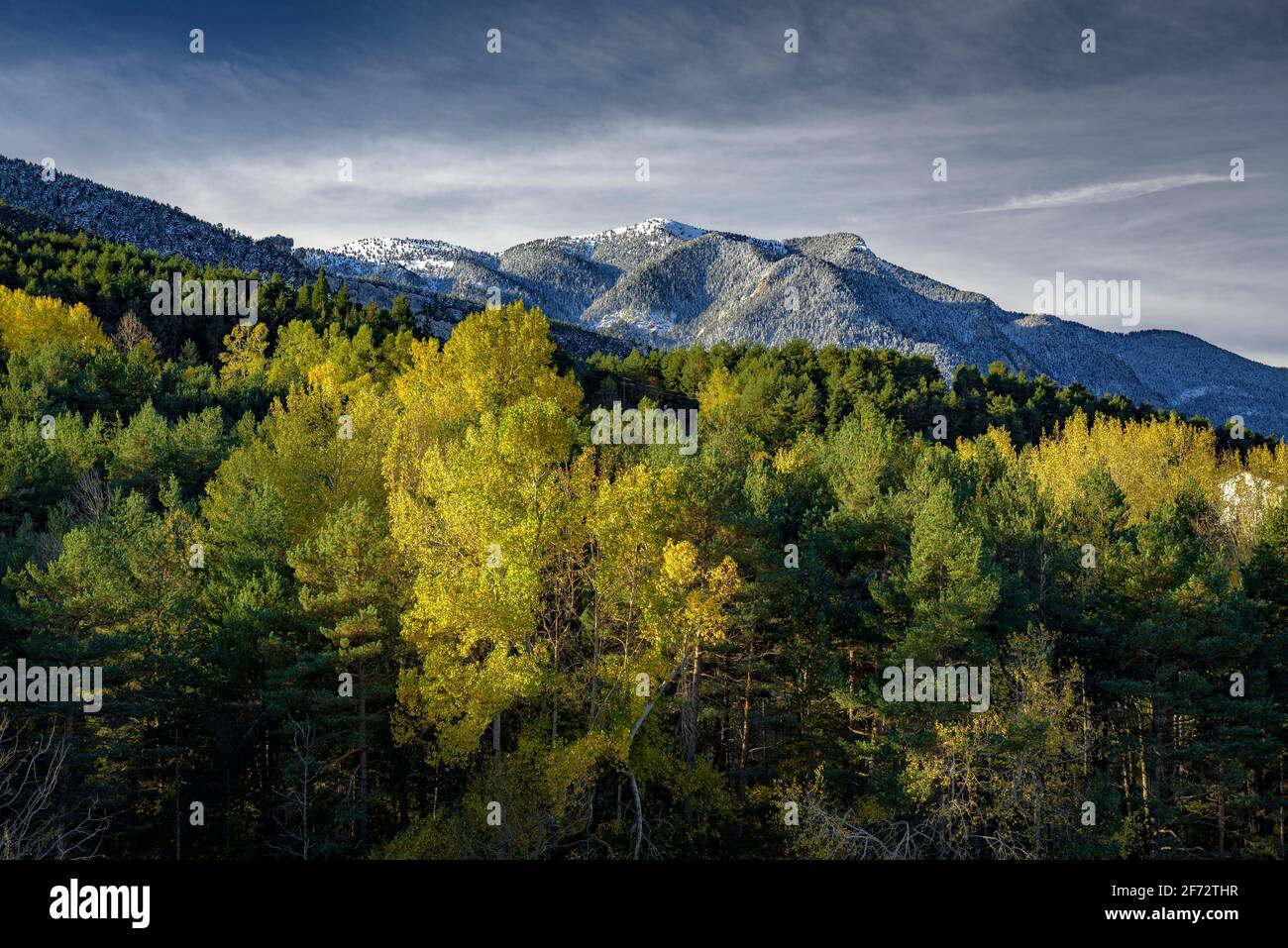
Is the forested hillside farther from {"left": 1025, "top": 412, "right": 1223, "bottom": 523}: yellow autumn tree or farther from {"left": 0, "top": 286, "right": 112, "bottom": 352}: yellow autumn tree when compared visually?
{"left": 0, "top": 286, "right": 112, "bottom": 352}: yellow autumn tree

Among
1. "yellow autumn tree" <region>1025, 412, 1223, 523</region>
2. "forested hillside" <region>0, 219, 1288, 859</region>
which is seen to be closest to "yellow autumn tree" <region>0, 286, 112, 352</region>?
"forested hillside" <region>0, 219, 1288, 859</region>

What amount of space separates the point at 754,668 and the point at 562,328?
148409mm

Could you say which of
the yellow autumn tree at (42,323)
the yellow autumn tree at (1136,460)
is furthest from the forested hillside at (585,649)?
the yellow autumn tree at (42,323)

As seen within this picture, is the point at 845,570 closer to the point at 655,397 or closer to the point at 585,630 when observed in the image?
the point at 585,630

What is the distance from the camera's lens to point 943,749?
99.5 ft

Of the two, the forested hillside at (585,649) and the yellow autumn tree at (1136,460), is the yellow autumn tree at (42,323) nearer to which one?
the forested hillside at (585,649)

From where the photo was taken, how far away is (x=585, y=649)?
33.1 metres

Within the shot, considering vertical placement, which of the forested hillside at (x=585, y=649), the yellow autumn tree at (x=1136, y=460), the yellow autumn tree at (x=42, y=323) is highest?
the yellow autumn tree at (x=42, y=323)

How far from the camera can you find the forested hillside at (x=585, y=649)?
25953 mm

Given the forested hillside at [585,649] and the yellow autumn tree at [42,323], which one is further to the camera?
the yellow autumn tree at [42,323]

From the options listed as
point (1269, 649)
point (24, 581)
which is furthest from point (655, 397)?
point (24, 581)

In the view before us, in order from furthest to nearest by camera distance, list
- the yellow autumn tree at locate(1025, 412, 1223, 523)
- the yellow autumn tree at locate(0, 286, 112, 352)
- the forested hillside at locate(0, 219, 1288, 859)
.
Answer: the yellow autumn tree at locate(0, 286, 112, 352), the yellow autumn tree at locate(1025, 412, 1223, 523), the forested hillside at locate(0, 219, 1288, 859)

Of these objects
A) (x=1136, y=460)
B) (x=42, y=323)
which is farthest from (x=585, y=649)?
(x=42, y=323)

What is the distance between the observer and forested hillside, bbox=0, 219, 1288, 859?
25953mm
